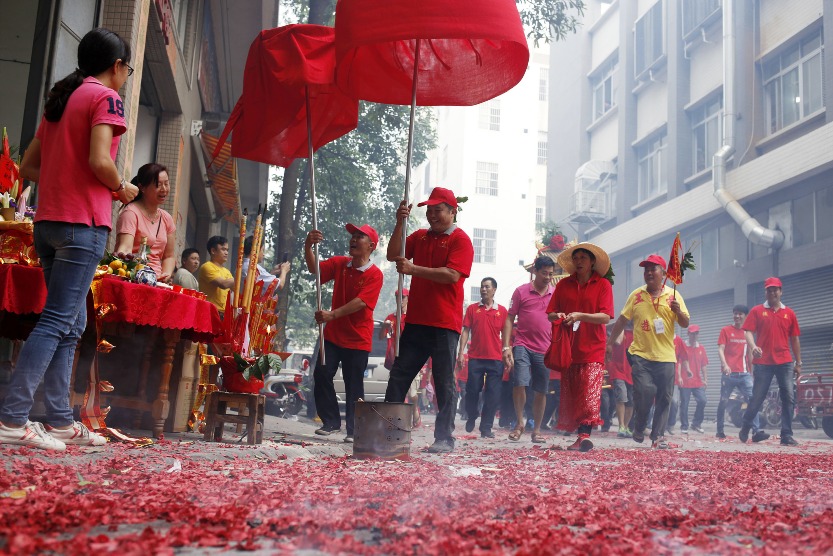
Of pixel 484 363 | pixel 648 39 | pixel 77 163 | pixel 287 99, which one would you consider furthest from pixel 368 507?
pixel 648 39

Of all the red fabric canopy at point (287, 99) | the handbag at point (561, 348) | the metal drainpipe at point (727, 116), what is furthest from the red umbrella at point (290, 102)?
the metal drainpipe at point (727, 116)

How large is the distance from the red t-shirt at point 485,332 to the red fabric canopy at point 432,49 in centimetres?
471

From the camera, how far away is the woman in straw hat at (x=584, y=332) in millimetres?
8219

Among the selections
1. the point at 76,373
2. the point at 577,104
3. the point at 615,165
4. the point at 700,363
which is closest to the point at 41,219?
the point at 76,373

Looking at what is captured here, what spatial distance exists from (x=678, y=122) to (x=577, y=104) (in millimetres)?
10706

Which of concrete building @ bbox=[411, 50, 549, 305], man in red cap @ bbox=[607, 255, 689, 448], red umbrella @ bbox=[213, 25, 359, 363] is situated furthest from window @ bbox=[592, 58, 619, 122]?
red umbrella @ bbox=[213, 25, 359, 363]

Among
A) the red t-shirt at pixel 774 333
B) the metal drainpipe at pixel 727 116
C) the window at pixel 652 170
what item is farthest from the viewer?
the window at pixel 652 170

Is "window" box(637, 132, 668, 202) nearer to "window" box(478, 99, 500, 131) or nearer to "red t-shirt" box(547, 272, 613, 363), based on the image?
"red t-shirt" box(547, 272, 613, 363)

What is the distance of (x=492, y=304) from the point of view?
12.4 m

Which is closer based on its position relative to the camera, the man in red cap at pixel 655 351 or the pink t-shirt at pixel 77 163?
the pink t-shirt at pixel 77 163

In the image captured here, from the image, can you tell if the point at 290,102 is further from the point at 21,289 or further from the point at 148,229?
the point at 21,289

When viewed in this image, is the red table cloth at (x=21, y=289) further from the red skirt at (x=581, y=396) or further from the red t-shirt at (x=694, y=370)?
the red t-shirt at (x=694, y=370)

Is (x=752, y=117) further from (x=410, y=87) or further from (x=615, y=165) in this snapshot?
(x=410, y=87)

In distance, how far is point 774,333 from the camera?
11219 mm
